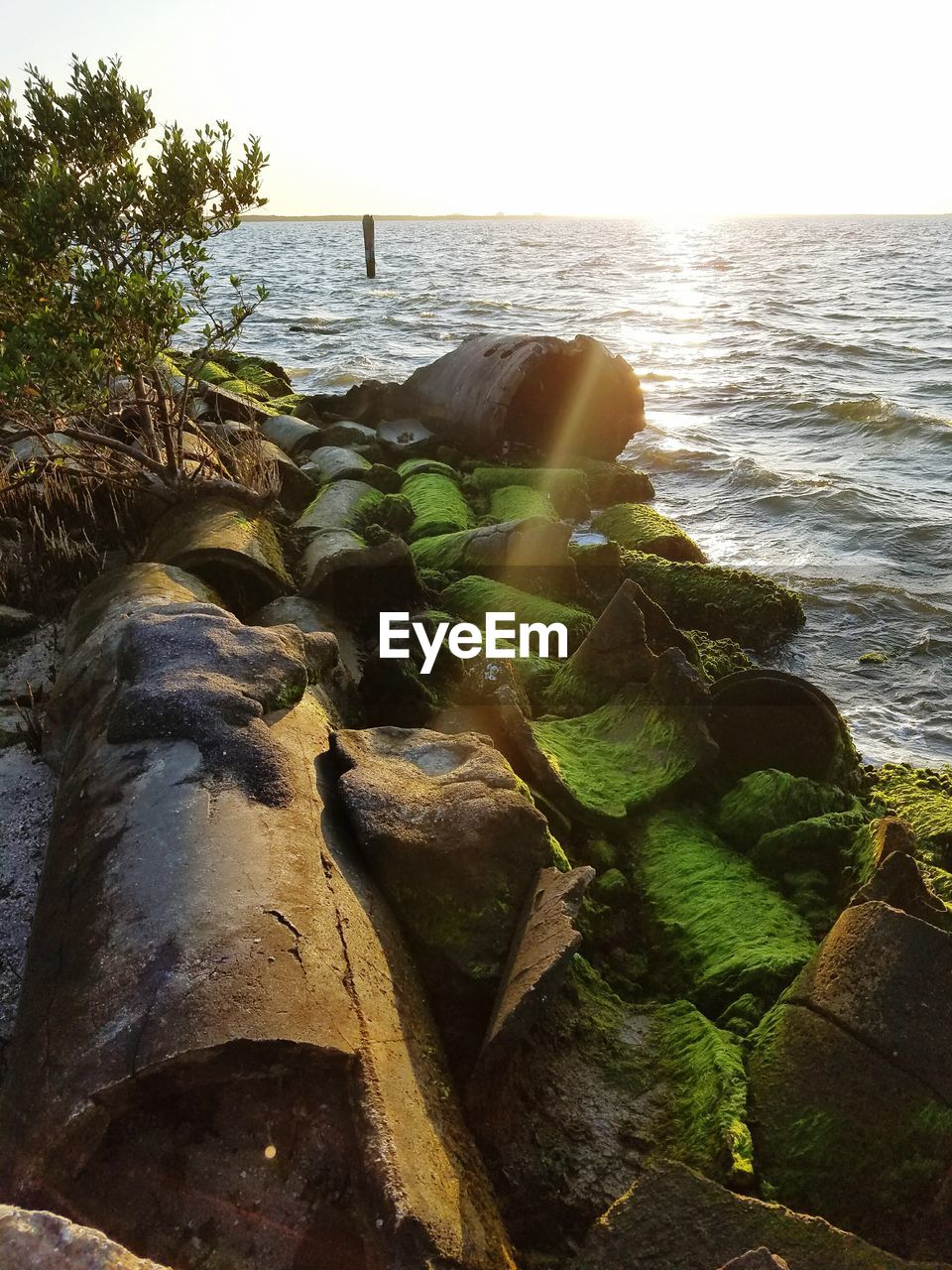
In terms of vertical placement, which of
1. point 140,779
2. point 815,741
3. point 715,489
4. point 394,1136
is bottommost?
point 715,489

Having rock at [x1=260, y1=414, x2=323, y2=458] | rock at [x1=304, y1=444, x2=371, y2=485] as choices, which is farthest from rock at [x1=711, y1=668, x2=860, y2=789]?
rock at [x1=260, y1=414, x2=323, y2=458]

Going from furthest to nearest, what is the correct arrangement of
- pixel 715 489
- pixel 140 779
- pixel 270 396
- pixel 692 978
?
pixel 270 396, pixel 715 489, pixel 692 978, pixel 140 779

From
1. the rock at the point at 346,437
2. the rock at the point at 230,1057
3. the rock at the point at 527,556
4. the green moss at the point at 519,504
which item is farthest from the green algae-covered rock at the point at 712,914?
the rock at the point at 346,437

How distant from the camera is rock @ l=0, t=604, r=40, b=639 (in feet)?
18.1

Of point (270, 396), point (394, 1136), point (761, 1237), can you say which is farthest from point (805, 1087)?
point (270, 396)

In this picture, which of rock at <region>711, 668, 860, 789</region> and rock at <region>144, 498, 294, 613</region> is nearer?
rock at <region>711, 668, 860, 789</region>

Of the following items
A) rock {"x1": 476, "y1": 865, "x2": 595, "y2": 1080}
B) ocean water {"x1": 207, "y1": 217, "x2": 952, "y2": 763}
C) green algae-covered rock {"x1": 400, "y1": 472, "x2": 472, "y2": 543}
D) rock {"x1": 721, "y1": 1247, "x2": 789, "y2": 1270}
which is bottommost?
ocean water {"x1": 207, "y1": 217, "x2": 952, "y2": 763}

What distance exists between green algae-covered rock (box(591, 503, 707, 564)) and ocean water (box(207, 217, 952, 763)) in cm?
117

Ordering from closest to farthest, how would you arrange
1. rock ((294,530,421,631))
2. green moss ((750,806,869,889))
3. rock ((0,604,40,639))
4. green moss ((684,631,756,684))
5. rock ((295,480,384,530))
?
green moss ((750,806,869,889)), rock ((0,604,40,639)), rock ((294,530,421,631)), green moss ((684,631,756,684)), rock ((295,480,384,530))

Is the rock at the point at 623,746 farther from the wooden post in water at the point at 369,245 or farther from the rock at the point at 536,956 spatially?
the wooden post in water at the point at 369,245

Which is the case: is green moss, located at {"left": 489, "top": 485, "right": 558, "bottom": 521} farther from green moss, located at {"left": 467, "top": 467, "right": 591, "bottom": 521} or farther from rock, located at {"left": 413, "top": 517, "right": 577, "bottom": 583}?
rock, located at {"left": 413, "top": 517, "right": 577, "bottom": 583}

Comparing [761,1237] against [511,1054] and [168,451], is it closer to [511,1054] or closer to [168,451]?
[511,1054]

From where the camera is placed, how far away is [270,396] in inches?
557

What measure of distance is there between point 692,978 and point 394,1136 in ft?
5.40
